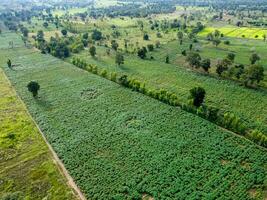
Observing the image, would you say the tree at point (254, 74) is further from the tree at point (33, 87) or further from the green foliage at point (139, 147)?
the tree at point (33, 87)

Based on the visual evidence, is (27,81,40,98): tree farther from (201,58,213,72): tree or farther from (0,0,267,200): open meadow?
(201,58,213,72): tree

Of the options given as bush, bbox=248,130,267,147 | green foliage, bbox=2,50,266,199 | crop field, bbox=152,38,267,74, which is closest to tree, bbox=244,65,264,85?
crop field, bbox=152,38,267,74

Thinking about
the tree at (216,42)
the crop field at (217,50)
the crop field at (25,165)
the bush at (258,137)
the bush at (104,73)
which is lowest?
the crop field at (25,165)

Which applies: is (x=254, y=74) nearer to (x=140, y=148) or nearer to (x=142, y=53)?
(x=140, y=148)

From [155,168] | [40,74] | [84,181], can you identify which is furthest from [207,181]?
[40,74]

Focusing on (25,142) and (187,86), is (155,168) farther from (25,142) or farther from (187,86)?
(187,86)

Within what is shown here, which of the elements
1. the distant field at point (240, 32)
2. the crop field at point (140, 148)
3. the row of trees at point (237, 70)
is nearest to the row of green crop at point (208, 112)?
the crop field at point (140, 148)
